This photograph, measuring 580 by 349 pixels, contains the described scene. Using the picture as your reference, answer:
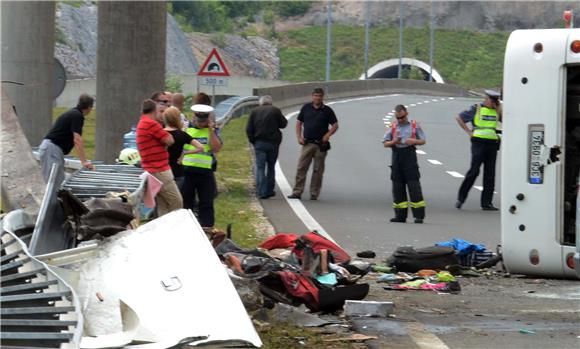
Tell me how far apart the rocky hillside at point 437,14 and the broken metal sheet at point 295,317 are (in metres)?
109

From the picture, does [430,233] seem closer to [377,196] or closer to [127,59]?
[377,196]

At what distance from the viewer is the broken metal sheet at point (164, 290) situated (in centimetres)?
860

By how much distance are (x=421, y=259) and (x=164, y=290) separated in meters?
5.42

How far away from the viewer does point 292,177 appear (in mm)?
26031

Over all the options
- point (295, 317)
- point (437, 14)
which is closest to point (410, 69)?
point (437, 14)

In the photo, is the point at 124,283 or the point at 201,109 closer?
the point at 124,283

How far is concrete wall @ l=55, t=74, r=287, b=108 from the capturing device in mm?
53656

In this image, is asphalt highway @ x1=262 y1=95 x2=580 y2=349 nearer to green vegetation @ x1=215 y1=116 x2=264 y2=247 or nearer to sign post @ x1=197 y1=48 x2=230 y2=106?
green vegetation @ x1=215 y1=116 x2=264 y2=247

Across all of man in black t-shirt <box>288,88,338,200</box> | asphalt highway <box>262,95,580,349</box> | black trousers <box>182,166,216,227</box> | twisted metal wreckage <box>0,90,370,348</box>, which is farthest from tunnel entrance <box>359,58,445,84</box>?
twisted metal wreckage <box>0,90,370,348</box>

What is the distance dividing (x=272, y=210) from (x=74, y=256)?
11.3 meters

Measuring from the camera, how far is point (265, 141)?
22766 millimetres

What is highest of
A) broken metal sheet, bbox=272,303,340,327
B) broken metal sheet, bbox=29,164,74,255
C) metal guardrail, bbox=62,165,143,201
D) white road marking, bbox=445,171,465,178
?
white road marking, bbox=445,171,465,178

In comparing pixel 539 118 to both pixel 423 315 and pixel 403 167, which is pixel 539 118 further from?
pixel 403 167

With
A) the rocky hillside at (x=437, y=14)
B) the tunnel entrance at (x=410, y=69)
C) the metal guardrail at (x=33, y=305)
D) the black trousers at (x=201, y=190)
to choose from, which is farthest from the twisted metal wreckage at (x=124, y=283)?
the rocky hillside at (x=437, y=14)
